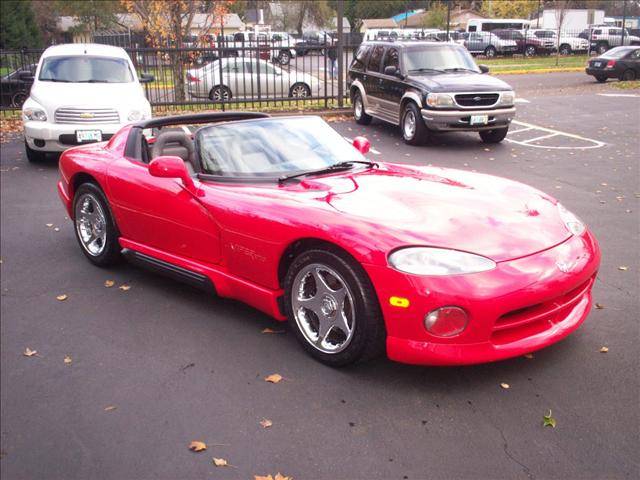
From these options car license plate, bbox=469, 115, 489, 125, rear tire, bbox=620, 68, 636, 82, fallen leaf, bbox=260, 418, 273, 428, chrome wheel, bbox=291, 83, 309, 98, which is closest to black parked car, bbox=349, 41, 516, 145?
car license plate, bbox=469, 115, 489, 125

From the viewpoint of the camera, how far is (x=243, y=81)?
17719 millimetres

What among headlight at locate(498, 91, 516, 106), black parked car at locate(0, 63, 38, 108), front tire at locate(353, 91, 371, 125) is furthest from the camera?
black parked car at locate(0, 63, 38, 108)

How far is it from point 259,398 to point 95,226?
9.60ft

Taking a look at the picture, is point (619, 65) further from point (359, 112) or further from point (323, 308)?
point (323, 308)

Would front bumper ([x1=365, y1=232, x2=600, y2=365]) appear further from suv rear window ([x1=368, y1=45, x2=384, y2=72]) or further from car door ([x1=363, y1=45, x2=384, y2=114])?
suv rear window ([x1=368, y1=45, x2=384, y2=72])

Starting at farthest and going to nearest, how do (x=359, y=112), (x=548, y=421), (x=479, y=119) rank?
(x=359, y=112) → (x=479, y=119) → (x=548, y=421)

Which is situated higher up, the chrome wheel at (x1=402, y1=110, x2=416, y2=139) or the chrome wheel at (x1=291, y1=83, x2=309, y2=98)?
the chrome wheel at (x1=291, y1=83, x2=309, y2=98)

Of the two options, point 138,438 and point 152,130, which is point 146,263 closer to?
point 152,130

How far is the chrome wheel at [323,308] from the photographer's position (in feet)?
12.2

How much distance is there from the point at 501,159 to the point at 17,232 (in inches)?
298

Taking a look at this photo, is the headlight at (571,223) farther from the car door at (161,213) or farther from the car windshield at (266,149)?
the car door at (161,213)

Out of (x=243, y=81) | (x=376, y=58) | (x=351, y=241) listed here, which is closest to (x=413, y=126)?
(x=376, y=58)

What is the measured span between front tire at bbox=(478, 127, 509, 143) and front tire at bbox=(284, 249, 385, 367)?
9.46 meters

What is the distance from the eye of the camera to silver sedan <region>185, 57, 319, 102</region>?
18.0 metres
